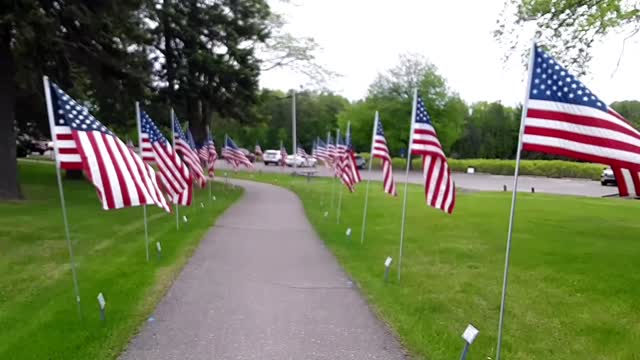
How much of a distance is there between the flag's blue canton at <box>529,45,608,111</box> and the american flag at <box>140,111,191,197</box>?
26.7ft

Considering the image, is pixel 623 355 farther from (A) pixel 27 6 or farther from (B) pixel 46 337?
(A) pixel 27 6

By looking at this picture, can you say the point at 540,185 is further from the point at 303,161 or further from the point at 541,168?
the point at 303,161

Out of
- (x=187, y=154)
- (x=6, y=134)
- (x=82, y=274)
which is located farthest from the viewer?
(x=6, y=134)

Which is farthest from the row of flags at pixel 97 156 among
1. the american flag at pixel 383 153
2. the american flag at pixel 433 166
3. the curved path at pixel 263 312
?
the american flag at pixel 383 153

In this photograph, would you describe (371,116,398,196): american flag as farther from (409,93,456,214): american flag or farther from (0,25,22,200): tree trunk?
(0,25,22,200): tree trunk

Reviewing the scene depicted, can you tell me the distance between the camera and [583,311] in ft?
25.0

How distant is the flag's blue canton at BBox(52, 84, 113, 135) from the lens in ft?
22.2

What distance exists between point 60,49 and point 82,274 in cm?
1172

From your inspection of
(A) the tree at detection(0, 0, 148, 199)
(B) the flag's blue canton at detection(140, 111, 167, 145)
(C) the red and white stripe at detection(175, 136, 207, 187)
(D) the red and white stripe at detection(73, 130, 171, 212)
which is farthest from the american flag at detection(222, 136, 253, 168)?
(D) the red and white stripe at detection(73, 130, 171, 212)

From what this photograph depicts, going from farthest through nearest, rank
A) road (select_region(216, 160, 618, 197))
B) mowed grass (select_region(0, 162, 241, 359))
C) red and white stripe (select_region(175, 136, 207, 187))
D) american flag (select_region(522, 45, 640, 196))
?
road (select_region(216, 160, 618, 197)), red and white stripe (select_region(175, 136, 207, 187)), mowed grass (select_region(0, 162, 241, 359)), american flag (select_region(522, 45, 640, 196))

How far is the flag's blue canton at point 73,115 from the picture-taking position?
6.76 metres

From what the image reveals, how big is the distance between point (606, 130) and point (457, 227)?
430 inches

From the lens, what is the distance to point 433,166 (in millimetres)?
9117

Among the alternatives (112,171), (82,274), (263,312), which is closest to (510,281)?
(263,312)
